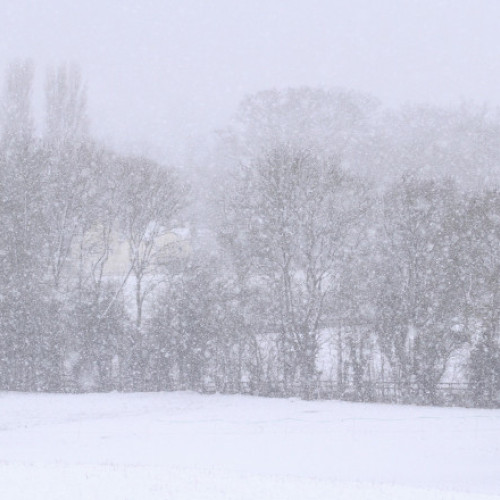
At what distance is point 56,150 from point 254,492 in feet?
108

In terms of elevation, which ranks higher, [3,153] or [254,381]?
[3,153]

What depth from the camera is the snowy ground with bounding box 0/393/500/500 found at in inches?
526

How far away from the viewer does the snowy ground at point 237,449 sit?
13352 mm

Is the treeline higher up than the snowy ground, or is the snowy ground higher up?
the treeline

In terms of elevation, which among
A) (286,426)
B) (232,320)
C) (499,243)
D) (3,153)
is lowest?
(286,426)

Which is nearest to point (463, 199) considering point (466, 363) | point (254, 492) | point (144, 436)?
point (466, 363)

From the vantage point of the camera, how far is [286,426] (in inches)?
1089

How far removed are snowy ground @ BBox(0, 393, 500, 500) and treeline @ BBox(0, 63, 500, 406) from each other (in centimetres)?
243

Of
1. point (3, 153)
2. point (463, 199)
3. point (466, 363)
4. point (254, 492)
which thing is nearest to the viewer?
point (254, 492)

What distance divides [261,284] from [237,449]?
53.1ft

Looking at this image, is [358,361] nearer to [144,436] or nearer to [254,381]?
[254,381]

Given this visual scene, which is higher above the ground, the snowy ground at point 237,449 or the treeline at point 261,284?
the treeline at point 261,284

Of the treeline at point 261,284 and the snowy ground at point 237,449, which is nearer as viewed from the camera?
the snowy ground at point 237,449

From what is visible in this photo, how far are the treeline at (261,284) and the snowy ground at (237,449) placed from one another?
7.97 feet
